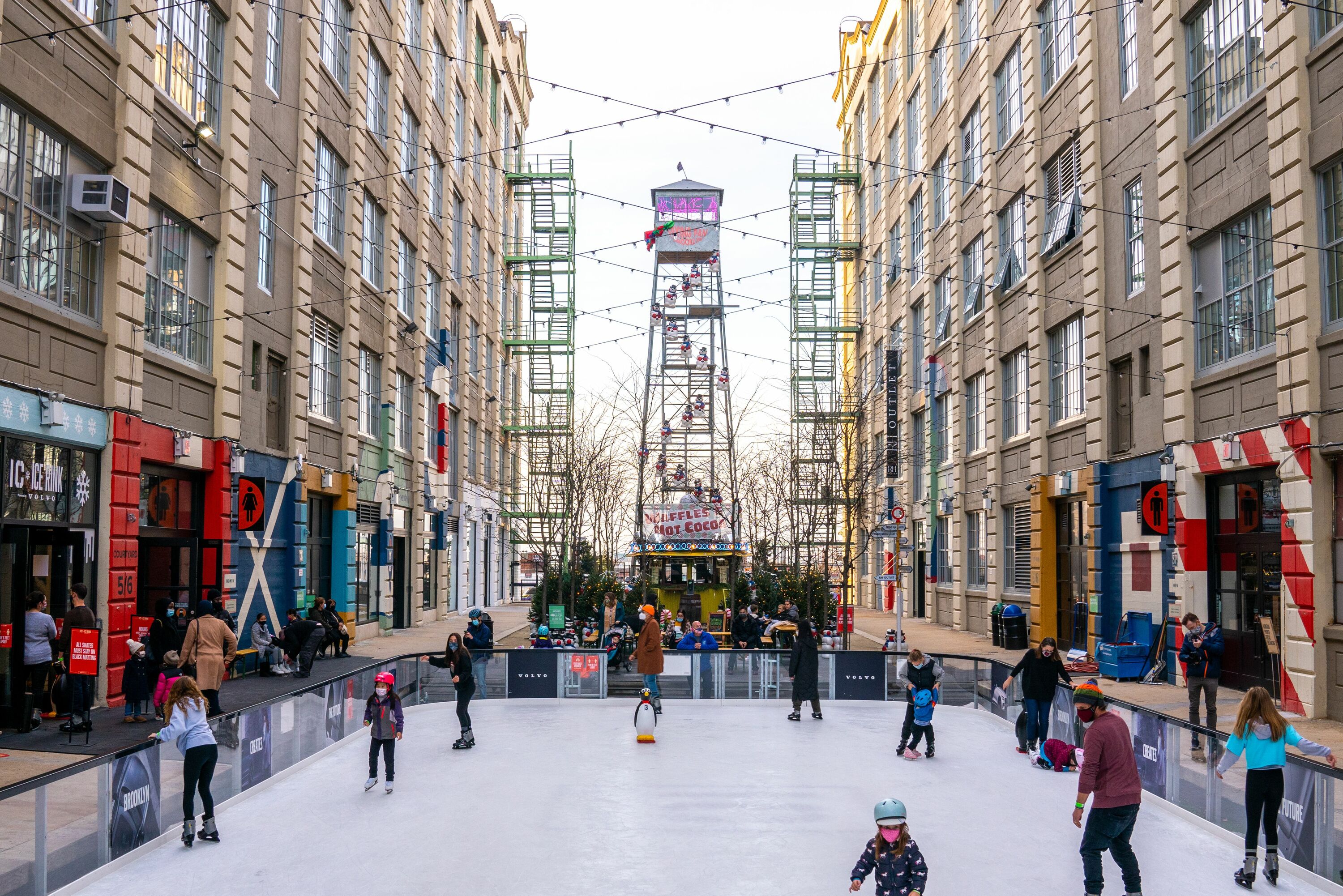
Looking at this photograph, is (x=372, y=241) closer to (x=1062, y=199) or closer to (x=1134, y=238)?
(x=1062, y=199)

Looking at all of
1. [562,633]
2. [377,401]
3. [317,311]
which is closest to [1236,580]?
[562,633]

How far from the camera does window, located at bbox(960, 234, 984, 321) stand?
3509 cm

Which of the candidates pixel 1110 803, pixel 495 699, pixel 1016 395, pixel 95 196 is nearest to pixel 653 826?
pixel 1110 803

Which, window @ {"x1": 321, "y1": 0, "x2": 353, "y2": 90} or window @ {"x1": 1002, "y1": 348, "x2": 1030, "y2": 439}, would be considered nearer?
window @ {"x1": 321, "y1": 0, "x2": 353, "y2": 90}

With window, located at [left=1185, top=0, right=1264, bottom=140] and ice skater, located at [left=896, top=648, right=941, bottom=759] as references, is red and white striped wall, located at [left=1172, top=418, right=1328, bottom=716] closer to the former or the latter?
ice skater, located at [left=896, top=648, right=941, bottom=759]

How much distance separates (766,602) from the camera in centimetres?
3366

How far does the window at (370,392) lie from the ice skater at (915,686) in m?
19.7

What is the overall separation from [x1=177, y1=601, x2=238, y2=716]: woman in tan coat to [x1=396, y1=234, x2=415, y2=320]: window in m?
19.8

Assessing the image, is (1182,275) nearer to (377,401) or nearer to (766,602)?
(766,602)

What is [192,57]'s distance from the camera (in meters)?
20.4

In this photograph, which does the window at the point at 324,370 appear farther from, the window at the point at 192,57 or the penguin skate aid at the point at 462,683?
the penguin skate aid at the point at 462,683

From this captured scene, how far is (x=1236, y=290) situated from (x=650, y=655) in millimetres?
11979

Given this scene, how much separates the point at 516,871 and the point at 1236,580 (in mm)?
15571

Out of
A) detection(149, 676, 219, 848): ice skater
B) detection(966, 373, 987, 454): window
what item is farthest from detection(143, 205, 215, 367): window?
detection(966, 373, 987, 454): window
